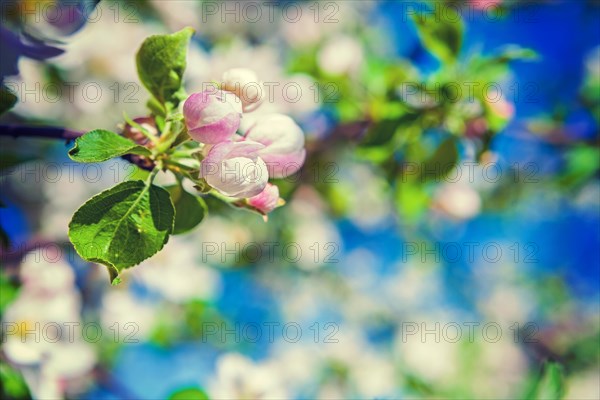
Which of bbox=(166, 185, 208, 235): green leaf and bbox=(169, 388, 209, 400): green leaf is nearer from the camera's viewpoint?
bbox=(166, 185, 208, 235): green leaf

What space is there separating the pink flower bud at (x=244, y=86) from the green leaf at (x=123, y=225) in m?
0.13

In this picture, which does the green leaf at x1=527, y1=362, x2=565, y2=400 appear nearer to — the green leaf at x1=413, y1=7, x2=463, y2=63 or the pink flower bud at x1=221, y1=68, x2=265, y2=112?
the green leaf at x1=413, y1=7, x2=463, y2=63

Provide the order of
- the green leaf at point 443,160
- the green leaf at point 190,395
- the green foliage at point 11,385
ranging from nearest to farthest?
the green foliage at point 11,385
the green leaf at point 190,395
the green leaf at point 443,160

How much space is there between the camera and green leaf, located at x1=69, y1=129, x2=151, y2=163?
50 centimetres

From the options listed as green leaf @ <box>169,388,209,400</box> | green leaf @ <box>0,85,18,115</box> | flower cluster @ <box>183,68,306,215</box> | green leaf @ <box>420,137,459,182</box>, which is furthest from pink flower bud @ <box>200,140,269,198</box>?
green leaf @ <box>420,137,459,182</box>

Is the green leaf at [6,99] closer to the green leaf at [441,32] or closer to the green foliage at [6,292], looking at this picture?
the green foliage at [6,292]

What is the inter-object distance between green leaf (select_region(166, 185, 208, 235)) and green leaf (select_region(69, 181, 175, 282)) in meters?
0.09

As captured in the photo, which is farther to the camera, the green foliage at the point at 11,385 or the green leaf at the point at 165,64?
the green foliage at the point at 11,385

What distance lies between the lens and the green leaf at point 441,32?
37.9 inches

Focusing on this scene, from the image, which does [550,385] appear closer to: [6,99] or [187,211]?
[187,211]

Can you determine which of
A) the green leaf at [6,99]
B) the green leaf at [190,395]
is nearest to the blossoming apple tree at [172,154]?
the green leaf at [6,99]

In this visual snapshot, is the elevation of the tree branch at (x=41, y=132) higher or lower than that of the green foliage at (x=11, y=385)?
higher

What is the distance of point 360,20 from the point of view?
2305 millimetres

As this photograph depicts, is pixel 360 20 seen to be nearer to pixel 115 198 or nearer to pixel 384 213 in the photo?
pixel 384 213
